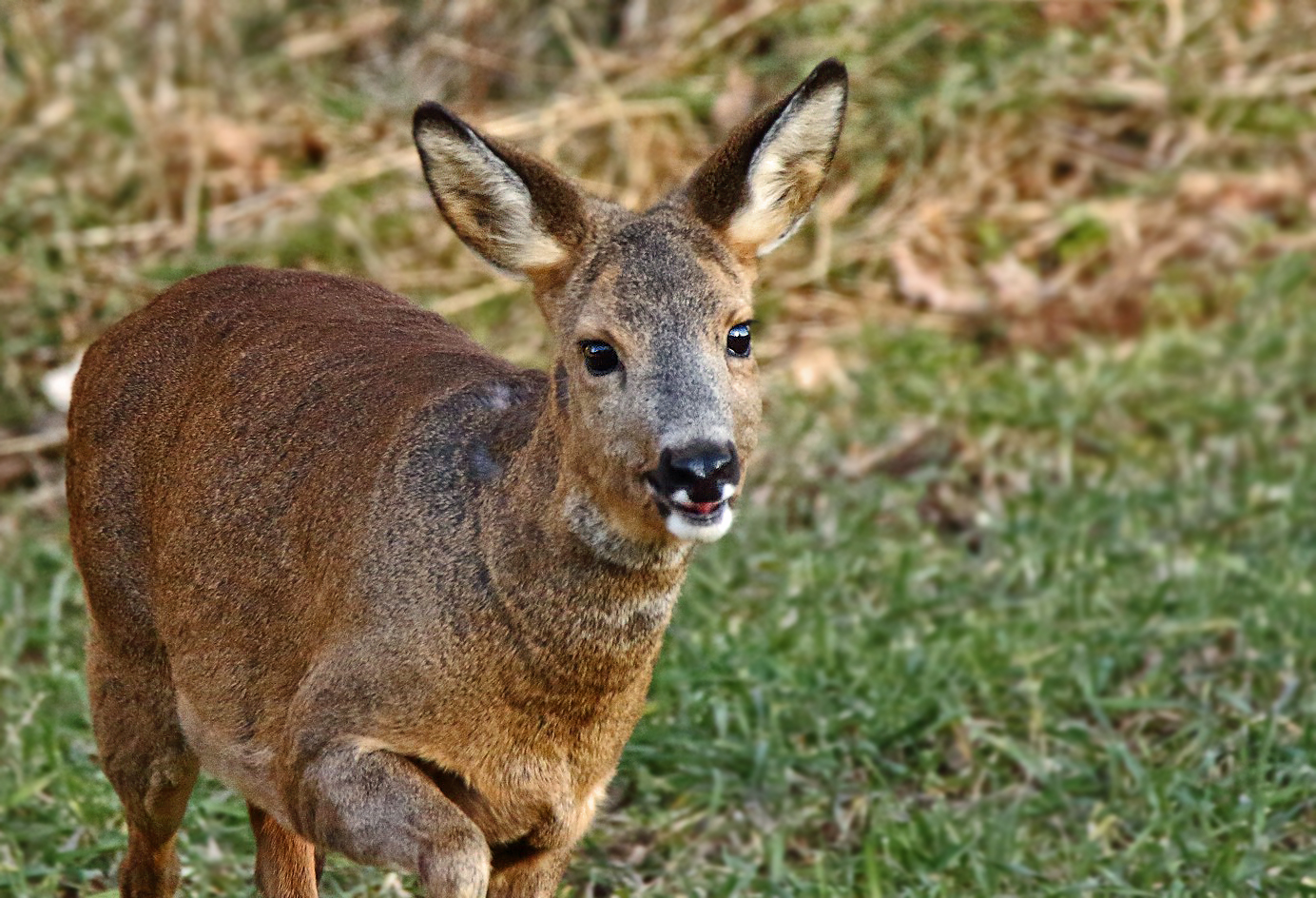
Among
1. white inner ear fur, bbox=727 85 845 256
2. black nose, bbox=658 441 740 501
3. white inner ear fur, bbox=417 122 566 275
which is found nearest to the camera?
black nose, bbox=658 441 740 501

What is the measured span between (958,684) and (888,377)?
2.79 metres

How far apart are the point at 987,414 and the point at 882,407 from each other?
43cm

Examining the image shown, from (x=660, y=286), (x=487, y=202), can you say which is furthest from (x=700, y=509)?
(x=487, y=202)

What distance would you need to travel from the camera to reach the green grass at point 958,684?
5.56m

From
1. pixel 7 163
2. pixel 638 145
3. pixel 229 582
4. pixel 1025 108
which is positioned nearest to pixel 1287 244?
pixel 1025 108

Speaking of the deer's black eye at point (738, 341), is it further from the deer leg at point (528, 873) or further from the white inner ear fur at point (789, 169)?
the deer leg at point (528, 873)

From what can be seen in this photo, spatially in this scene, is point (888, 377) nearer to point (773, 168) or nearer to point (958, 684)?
point (958, 684)

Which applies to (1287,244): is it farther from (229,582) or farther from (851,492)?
(229,582)

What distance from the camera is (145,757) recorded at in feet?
16.4

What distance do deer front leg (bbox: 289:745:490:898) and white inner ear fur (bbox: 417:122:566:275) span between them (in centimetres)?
108

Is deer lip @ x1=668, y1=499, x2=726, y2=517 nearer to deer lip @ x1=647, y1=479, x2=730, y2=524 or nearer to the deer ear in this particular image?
deer lip @ x1=647, y1=479, x2=730, y2=524

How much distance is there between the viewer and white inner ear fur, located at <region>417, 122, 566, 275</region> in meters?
4.40

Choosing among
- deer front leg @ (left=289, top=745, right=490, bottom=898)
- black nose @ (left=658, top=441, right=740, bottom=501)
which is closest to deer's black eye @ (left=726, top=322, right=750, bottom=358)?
black nose @ (left=658, top=441, right=740, bottom=501)

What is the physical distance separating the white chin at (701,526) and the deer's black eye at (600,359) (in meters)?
0.40
